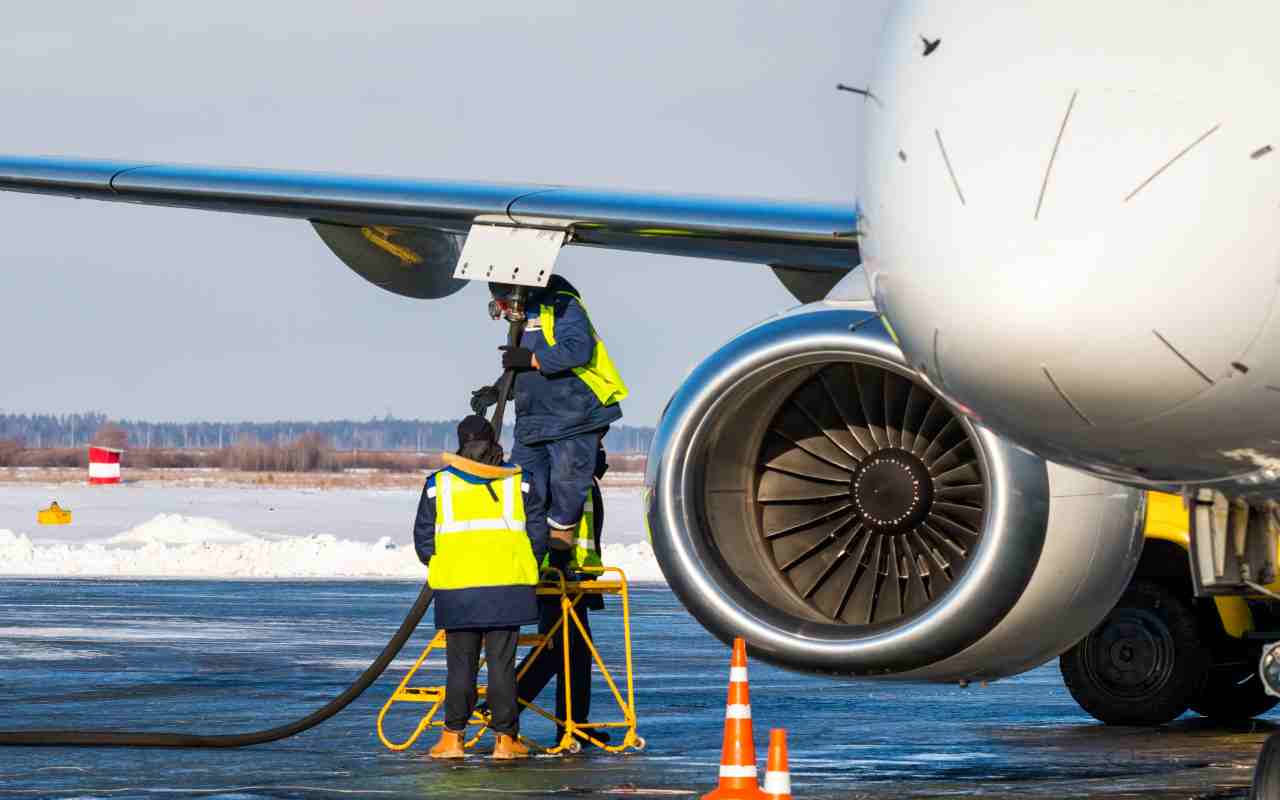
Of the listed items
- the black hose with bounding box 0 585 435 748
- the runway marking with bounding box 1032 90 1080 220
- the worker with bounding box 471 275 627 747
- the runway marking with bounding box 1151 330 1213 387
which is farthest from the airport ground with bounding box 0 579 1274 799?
the runway marking with bounding box 1032 90 1080 220

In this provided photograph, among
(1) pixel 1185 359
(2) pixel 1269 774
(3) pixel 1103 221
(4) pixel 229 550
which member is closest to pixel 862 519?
(2) pixel 1269 774

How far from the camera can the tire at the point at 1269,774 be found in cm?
696

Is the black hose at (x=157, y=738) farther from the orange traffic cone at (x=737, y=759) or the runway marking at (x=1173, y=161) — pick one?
the runway marking at (x=1173, y=161)

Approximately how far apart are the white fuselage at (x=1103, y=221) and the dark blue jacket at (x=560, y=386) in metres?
5.39

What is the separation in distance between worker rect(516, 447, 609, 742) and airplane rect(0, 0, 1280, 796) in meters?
1.43

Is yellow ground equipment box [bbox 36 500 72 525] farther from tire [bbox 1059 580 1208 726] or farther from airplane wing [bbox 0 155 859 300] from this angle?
tire [bbox 1059 580 1208 726]

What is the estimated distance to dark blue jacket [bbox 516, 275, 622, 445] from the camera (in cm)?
1048

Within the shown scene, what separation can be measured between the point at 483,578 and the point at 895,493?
98.5 inches

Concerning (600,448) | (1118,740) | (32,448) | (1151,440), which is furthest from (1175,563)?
(32,448)

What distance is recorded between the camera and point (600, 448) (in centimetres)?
1083

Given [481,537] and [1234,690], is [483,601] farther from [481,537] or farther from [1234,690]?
[1234,690]

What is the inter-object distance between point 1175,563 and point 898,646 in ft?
14.9

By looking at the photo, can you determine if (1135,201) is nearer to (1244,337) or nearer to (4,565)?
(1244,337)

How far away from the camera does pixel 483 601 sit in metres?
10.2
